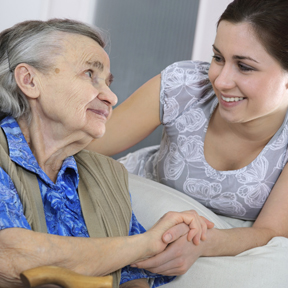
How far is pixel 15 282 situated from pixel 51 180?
0.40m

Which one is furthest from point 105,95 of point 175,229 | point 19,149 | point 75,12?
point 75,12

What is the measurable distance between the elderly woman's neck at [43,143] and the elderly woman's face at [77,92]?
0.04 meters

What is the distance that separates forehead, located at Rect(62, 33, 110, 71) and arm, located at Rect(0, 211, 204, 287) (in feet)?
1.81

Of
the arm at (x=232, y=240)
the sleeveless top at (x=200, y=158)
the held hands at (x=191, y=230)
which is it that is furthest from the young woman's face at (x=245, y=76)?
the held hands at (x=191, y=230)

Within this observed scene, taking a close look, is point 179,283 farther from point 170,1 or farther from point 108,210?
point 170,1

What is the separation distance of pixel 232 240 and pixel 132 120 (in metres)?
0.72

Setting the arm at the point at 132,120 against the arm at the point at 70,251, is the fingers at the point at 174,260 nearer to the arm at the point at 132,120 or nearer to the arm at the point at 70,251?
the arm at the point at 70,251

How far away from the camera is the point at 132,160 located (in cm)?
231

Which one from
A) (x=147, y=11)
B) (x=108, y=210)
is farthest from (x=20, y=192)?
(x=147, y=11)

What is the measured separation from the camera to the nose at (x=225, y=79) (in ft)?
5.45

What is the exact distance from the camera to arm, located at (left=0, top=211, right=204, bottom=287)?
1008 mm

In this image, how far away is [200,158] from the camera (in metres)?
1.91

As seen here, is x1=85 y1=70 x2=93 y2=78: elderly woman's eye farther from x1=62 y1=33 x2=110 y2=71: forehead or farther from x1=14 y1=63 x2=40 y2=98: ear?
x1=14 y1=63 x2=40 y2=98: ear

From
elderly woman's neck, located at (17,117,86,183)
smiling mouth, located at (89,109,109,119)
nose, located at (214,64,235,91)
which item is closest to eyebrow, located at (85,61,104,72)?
smiling mouth, located at (89,109,109,119)
